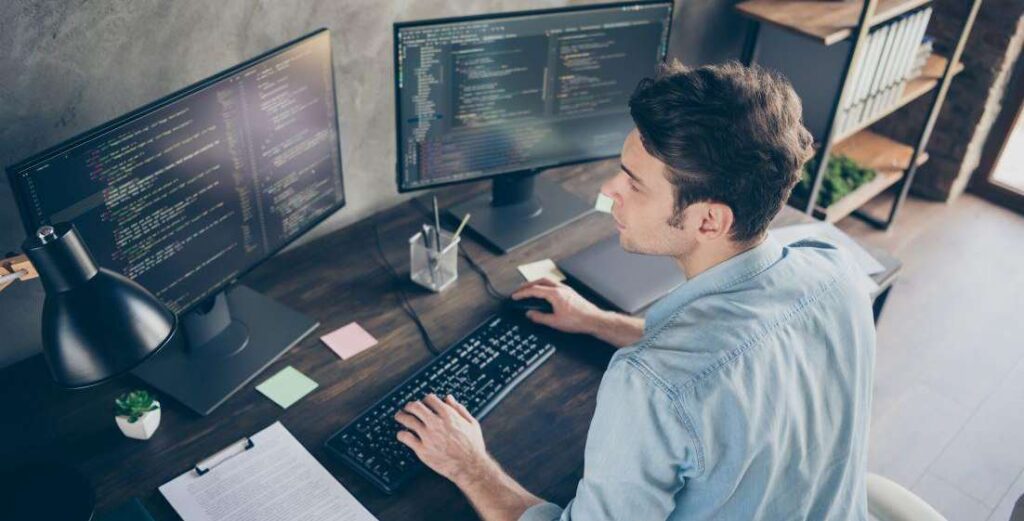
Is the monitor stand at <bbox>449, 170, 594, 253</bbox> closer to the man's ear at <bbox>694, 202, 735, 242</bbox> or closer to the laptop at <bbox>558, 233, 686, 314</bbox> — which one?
the laptop at <bbox>558, 233, 686, 314</bbox>

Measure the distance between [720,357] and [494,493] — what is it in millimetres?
430

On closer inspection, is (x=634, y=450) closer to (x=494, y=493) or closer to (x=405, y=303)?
(x=494, y=493)

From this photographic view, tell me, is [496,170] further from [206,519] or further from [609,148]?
[206,519]

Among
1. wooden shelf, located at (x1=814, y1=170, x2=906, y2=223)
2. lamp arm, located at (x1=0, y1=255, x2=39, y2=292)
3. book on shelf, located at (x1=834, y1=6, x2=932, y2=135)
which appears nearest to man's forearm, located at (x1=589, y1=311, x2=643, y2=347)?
lamp arm, located at (x1=0, y1=255, x2=39, y2=292)

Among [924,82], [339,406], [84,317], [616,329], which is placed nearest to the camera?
[84,317]

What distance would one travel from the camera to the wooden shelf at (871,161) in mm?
3219

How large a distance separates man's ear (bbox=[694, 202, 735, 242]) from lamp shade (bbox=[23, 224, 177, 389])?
0.77 metres

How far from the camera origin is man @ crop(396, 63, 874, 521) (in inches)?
43.3

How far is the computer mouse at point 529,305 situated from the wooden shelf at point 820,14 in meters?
1.41

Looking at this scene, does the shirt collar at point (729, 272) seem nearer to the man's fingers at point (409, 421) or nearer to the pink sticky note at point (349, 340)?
the man's fingers at point (409, 421)

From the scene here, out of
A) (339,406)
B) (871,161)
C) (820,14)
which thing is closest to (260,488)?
(339,406)

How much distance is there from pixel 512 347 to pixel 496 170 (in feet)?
1.58

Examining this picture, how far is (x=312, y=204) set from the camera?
1.65 meters

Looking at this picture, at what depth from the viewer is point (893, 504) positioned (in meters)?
1.38
